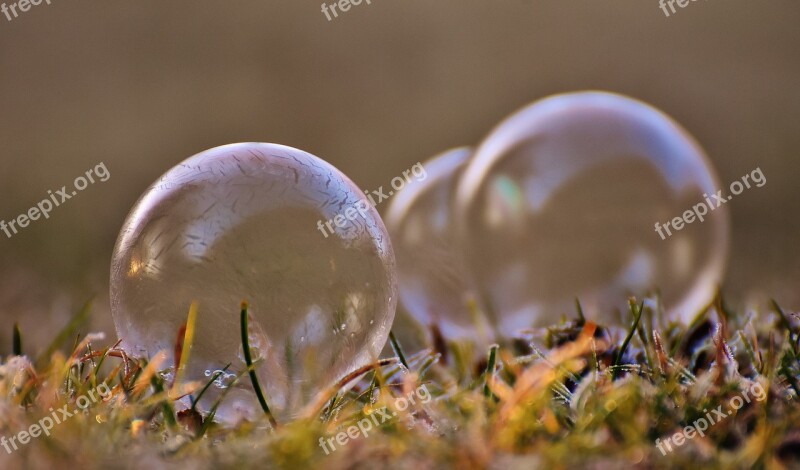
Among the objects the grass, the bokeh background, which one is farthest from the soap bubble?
the bokeh background

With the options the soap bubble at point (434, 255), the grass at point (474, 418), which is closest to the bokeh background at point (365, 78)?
the soap bubble at point (434, 255)

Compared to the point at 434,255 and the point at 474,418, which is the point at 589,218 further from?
the point at 474,418

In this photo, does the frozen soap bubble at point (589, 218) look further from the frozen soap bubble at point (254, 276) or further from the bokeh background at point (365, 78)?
the bokeh background at point (365, 78)

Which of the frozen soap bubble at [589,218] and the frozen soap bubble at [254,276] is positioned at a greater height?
the frozen soap bubble at [254,276]

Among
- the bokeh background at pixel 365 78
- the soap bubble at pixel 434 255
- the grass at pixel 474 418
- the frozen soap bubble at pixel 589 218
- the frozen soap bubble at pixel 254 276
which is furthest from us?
the bokeh background at pixel 365 78

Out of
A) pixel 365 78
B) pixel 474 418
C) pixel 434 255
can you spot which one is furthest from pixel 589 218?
pixel 365 78

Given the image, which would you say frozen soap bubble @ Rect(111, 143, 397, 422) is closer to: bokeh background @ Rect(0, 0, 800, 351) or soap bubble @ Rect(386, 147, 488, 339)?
soap bubble @ Rect(386, 147, 488, 339)
